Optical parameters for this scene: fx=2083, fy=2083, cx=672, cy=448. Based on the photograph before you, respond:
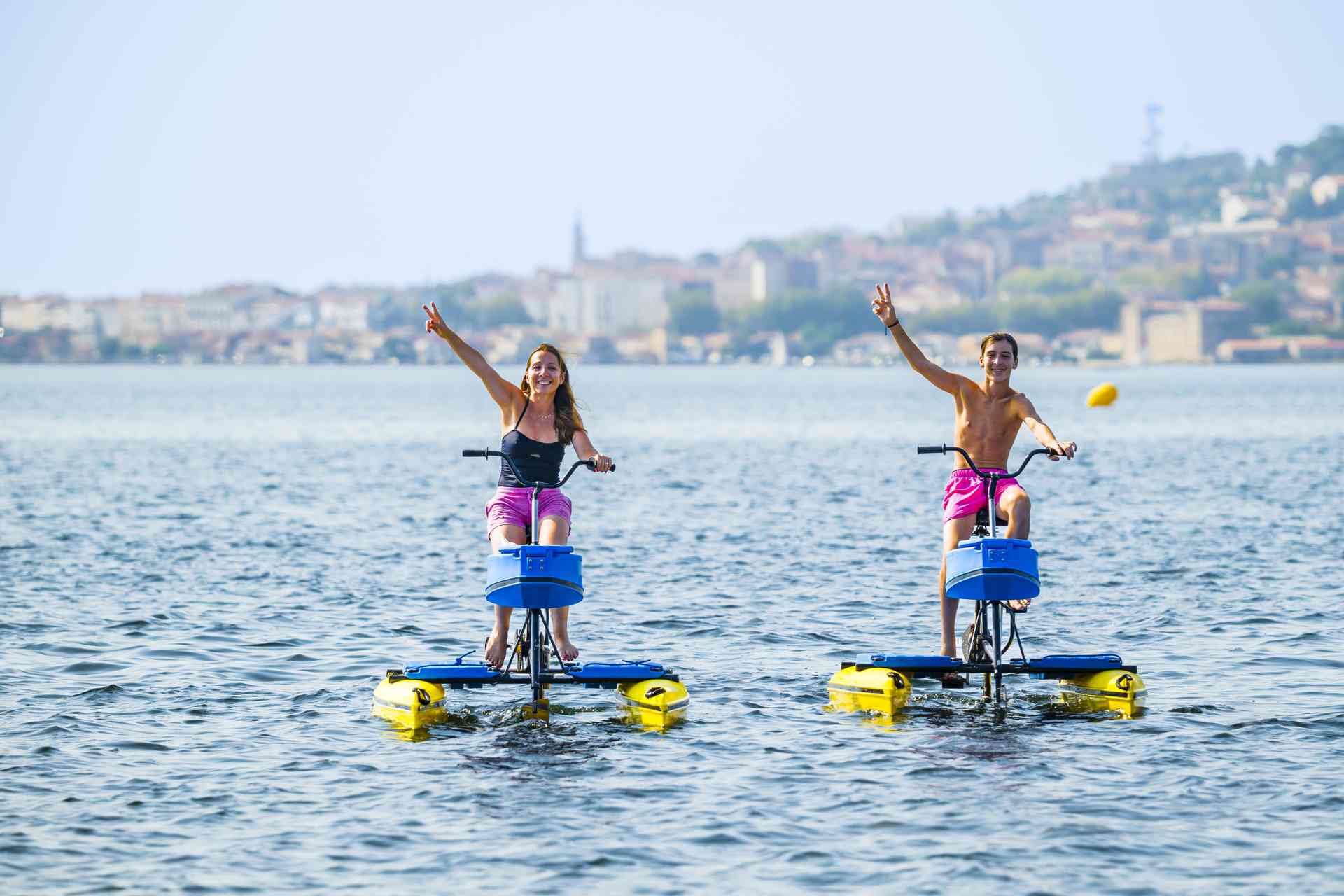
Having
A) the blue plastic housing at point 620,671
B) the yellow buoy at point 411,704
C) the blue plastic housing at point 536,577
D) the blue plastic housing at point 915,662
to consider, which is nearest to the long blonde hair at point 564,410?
the blue plastic housing at point 536,577

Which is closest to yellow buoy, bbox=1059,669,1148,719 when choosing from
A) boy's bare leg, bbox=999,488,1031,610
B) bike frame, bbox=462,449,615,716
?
boy's bare leg, bbox=999,488,1031,610

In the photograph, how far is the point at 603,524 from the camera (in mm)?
29906

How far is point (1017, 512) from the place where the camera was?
12602 millimetres

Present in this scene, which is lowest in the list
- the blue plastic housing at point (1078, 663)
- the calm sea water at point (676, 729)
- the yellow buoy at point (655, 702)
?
the calm sea water at point (676, 729)

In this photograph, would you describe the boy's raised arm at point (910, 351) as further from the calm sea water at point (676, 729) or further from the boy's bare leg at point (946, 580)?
the calm sea water at point (676, 729)

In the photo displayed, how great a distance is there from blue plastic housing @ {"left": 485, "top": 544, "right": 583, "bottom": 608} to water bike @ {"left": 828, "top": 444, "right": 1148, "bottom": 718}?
85.4 inches

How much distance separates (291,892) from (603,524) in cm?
2060

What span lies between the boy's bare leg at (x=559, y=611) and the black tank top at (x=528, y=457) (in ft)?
1.04

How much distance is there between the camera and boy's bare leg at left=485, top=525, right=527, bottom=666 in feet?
40.9

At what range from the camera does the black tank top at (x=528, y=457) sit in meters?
12.6

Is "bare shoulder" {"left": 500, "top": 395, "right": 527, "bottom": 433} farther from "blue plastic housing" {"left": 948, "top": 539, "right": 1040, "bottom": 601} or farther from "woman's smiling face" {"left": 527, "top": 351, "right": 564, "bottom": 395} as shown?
"blue plastic housing" {"left": 948, "top": 539, "right": 1040, "bottom": 601}

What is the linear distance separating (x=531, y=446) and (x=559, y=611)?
1025 millimetres

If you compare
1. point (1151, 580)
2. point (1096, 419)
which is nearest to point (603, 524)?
point (1151, 580)

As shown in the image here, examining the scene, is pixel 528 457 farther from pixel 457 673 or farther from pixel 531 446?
pixel 457 673
